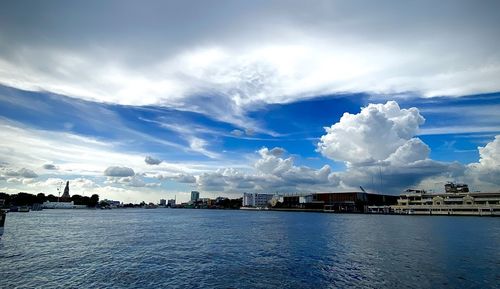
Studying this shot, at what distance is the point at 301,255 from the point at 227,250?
1374cm

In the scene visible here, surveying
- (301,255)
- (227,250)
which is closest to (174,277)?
(227,250)

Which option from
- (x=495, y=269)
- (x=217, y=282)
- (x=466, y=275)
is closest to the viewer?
(x=217, y=282)

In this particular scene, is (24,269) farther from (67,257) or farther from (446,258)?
(446,258)

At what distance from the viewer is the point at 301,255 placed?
51969 millimetres

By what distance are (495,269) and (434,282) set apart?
1483 cm

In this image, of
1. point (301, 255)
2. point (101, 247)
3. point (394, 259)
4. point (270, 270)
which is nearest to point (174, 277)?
point (270, 270)

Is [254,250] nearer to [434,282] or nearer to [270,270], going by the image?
[270,270]

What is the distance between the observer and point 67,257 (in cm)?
4812

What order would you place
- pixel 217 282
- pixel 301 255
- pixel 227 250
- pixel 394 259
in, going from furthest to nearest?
pixel 227 250 < pixel 301 255 < pixel 394 259 < pixel 217 282

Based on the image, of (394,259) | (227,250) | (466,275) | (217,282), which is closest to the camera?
(217,282)

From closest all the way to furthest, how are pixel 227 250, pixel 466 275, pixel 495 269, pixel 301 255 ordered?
pixel 466 275 < pixel 495 269 < pixel 301 255 < pixel 227 250

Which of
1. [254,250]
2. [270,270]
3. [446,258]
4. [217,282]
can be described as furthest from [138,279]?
[446,258]

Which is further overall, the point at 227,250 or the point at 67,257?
the point at 227,250

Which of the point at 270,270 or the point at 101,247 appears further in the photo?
the point at 101,247
